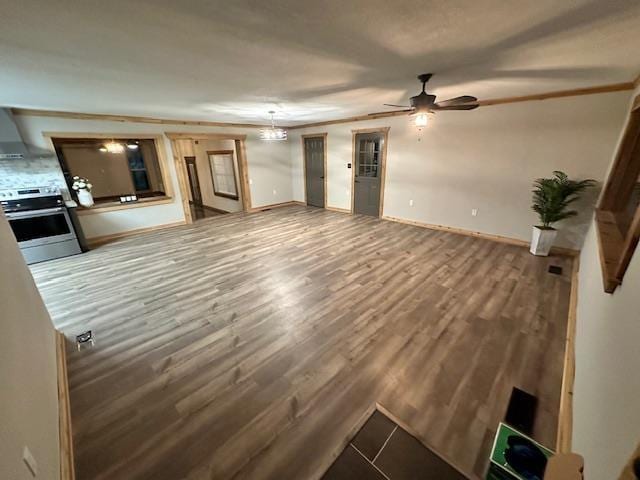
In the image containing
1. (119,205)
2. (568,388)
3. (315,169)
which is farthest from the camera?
(315,169)

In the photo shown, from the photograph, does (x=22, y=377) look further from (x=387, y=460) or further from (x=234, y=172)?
(x=234, y=172)

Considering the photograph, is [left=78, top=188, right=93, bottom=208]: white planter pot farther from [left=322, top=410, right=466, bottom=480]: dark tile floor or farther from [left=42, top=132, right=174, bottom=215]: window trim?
[left=322, top=410, right=466, bottom=480]: dark tile floor

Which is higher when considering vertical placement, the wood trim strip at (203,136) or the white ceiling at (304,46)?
the white ceiling at (304,46)

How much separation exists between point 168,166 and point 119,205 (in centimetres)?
129

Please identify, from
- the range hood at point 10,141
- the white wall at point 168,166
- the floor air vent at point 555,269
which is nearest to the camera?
the floor air vent at point 555,269

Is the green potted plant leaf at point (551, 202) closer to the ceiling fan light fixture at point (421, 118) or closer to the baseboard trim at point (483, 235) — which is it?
the baseboard trim at point (483, 235)

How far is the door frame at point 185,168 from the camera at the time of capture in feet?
18.7

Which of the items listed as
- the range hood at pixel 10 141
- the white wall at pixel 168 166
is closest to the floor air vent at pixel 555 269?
the white wall at pixel 168 166

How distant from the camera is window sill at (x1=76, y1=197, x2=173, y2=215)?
482 cm

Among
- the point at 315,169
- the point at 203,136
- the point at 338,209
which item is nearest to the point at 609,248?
the point at 338,209

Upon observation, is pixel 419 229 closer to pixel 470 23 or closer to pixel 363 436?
pixel 470 23

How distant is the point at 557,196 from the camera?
3.51 metres

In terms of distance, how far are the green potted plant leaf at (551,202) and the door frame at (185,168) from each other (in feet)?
20.8

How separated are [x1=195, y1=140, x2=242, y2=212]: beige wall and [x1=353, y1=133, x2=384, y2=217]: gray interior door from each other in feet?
11.4
